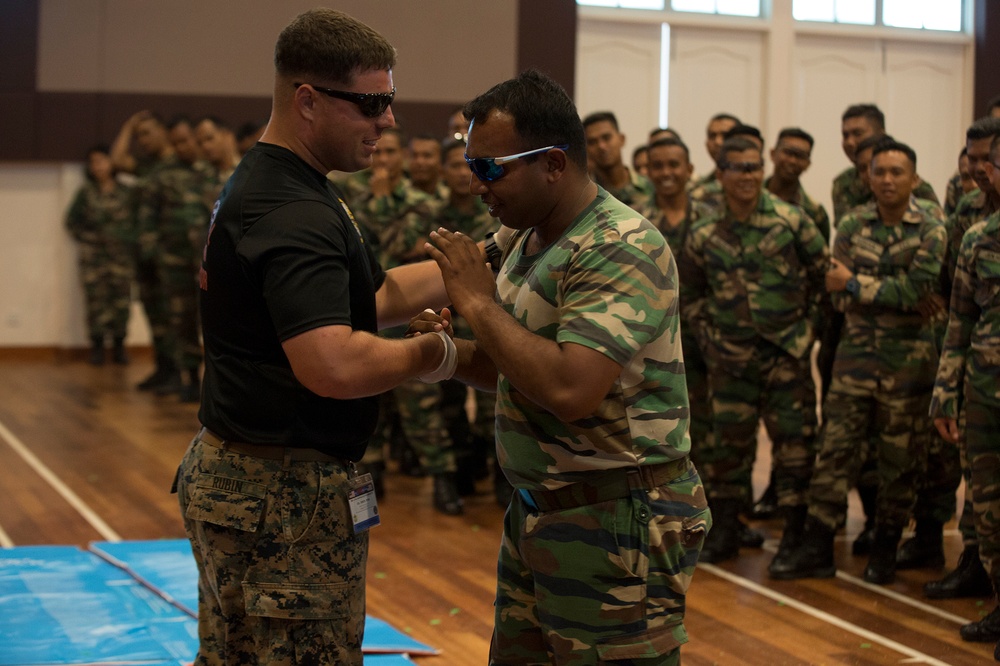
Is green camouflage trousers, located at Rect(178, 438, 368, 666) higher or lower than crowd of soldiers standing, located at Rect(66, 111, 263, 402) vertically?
lower

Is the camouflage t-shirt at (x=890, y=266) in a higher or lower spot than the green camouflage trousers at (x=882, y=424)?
higher

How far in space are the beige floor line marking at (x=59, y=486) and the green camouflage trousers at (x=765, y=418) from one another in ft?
8.79

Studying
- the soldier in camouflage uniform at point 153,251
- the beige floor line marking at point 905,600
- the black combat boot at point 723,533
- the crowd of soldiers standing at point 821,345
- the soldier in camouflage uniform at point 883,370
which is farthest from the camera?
the soldier in camouflage uniform at point 153,251

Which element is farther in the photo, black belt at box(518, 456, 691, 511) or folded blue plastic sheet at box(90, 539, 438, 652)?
folded blue plastic sheet at box(90, 539, 438, 652)

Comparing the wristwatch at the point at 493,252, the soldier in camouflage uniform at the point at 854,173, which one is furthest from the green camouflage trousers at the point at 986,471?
the wristwatch at the point at 493,252

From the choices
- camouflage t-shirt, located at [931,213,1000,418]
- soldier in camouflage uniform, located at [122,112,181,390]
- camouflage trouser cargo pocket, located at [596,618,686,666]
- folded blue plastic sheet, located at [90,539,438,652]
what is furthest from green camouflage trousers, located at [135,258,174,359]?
camouflage trouser cargo pocket, located at [596,618,686,666]

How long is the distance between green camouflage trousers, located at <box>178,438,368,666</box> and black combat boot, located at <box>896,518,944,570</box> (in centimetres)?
343

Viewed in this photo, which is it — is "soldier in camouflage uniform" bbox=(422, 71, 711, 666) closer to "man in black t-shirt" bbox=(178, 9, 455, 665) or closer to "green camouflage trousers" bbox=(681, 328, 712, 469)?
"man in black t-shirt" bbox=(178, 9, 455, 665)

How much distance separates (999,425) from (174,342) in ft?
21.7

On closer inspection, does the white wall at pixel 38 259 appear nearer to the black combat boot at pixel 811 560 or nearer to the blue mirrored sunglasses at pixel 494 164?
the black combat boot at pixel 811 560

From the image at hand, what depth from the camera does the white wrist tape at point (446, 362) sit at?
2.35 metres

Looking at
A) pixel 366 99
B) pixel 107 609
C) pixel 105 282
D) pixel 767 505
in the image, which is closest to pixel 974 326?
pixel 767 505

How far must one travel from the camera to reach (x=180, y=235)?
8.95 meters

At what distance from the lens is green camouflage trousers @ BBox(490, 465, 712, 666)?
86.7 inches
